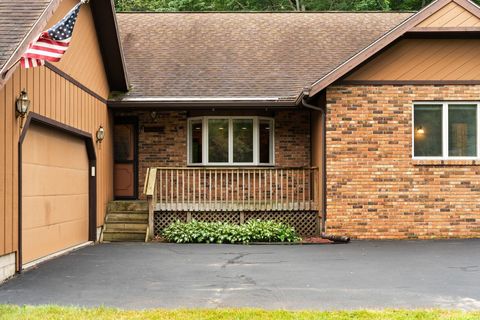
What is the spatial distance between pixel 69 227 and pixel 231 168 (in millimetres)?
4817

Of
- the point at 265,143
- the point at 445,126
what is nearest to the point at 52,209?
the point at 265,143

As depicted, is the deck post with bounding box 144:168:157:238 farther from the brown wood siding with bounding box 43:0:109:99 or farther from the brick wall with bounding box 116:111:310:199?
the brown wood siding with bounding box 43:0:109:99

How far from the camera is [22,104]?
9297mm

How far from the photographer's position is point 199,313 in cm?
641

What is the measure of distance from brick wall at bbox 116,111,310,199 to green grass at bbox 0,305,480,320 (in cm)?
1011

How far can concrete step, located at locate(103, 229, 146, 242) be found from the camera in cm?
1470

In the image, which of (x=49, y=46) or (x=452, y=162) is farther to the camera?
(x=452, y=162)

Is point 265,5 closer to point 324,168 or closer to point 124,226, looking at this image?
point 324,168

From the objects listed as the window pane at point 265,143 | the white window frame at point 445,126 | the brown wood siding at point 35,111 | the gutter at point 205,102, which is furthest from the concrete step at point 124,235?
the white window frame at point 445,126

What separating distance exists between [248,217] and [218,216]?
77 cm

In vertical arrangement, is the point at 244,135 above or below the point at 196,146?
above

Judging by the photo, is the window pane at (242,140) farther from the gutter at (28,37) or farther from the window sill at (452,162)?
the gutter at (28,37)

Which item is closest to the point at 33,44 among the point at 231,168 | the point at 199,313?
the point at 199,313

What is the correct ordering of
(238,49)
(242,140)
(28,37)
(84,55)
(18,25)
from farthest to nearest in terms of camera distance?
(238,49), (242,140), (84,55), (18,25), (28,37)
